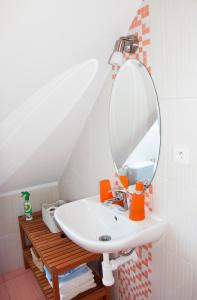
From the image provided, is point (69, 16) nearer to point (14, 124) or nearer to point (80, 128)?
point (14, 124)

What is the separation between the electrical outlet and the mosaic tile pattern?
0.84 ft

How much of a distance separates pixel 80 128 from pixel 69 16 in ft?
2.83

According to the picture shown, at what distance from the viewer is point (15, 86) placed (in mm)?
1325

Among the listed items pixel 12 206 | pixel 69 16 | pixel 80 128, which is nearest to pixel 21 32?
pixel 69 16

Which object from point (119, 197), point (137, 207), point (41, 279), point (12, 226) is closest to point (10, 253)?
point (12, 226)

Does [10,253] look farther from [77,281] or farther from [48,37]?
[48,37]

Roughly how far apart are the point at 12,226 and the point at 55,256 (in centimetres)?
79

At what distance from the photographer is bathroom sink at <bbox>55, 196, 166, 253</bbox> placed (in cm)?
110

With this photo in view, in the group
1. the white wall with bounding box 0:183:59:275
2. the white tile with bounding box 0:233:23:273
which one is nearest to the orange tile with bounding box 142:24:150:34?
the white wall with bounding box 0:183:59:275

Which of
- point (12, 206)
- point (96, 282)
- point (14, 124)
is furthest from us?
point (12, 206)

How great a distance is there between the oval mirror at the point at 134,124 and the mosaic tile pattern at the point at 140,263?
62 mm

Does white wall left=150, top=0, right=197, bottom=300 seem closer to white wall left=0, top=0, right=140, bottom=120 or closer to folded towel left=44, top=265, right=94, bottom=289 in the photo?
white wall left=0, top=0, right=140, bottom=120

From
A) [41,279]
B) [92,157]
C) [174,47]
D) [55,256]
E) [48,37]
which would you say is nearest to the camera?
[174,47]

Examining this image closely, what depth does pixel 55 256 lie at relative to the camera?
1.60 meters
